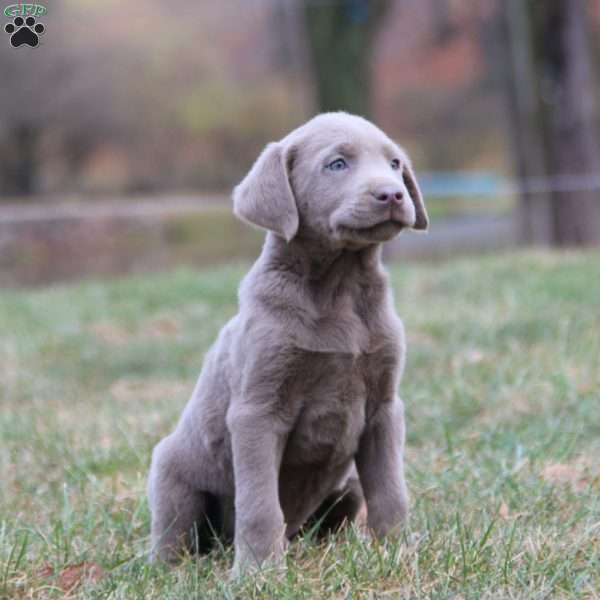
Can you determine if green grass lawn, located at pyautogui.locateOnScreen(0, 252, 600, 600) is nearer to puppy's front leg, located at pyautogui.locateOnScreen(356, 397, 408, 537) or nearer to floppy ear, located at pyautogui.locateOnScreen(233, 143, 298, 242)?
puppy's front leg, located at pyautogui.locateOnScreen(356, 397, 408, 537)

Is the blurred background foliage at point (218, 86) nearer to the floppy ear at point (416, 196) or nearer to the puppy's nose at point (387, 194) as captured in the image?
the floppy ear at point (416, 196)

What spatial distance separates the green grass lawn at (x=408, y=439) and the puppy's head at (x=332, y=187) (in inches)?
33.7

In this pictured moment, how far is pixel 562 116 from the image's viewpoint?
1224 centimetres

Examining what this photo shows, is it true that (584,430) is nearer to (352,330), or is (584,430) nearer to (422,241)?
(352,330)

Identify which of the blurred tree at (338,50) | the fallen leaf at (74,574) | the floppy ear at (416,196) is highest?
the blurred tree at (338,50)

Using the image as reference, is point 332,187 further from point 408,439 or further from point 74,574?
point 408,439

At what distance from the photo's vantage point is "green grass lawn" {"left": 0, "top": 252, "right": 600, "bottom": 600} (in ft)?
9.17

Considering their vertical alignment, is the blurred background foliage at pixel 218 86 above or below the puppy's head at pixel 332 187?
above

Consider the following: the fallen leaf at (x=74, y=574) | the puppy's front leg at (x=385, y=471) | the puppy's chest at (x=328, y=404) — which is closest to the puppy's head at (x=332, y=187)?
the puppy's chest at (x=328, y=404)

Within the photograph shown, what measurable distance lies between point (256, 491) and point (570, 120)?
1012 cm

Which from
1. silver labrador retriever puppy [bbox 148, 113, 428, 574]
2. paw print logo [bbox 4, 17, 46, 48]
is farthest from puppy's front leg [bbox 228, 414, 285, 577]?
paw print logo [bbox 4, 17, 46, 48]

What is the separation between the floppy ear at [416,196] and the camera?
3.21 meters

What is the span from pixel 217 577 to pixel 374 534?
1.59ft

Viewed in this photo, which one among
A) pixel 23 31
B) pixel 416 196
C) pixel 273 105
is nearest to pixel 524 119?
pixel 273 105
